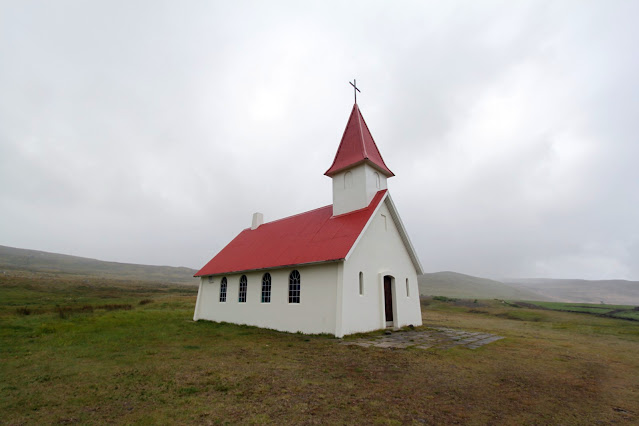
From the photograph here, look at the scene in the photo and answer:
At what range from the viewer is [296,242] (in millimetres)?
16703

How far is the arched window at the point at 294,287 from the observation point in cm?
1455

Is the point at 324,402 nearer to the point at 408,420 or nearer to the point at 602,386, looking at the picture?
the point at 408,420

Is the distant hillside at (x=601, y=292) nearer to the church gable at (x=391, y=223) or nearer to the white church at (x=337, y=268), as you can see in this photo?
the church gable at (x=391, y=223)

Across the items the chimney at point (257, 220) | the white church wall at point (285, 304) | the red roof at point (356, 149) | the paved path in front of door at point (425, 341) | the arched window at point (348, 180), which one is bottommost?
the paved path in front of door at point (425, 341)

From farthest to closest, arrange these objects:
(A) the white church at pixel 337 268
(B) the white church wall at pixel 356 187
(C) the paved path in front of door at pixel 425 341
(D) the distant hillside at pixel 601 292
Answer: (D) the distant hillside at pixel 601 292, (B) the white church wall at pixel 356 187, (A) the white church at pixel 337 268, (C) the paved path in front of door at pixel 425 341

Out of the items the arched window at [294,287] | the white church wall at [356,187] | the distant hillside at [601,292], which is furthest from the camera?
the distant hillside at [601,292]

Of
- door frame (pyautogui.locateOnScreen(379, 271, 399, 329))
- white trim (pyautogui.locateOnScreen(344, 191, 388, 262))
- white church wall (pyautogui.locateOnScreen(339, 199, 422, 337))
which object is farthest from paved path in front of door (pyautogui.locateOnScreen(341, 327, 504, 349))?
white trim (pyautogui.locateOnScreen(344, 191, 388, 262))

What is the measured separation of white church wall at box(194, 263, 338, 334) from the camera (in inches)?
519

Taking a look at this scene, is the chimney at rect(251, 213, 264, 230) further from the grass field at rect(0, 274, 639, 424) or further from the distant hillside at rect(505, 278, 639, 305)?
the distant hillside at rect(505, 278, 639, 305)

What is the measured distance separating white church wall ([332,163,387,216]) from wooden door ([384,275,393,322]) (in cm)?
425

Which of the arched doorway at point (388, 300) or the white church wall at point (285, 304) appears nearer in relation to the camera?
the white church wall at point (285, 304)

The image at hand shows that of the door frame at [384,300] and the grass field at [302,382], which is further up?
the door frame at [384,300]

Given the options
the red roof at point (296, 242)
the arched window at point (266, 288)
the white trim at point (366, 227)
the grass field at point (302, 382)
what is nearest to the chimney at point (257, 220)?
the red roof at point (296, 242)

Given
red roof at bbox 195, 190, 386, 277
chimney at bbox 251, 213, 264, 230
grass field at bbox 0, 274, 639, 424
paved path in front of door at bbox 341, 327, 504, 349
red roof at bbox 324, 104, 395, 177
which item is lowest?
grass field at bbox 0, 274, 639, 424
